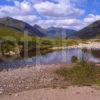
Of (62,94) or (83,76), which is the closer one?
(62,94)

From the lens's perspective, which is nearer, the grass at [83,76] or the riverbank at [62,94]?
the riverbank at [62,94]

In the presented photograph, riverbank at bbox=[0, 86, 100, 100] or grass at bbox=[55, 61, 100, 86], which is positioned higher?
grass at bbox=[55, 61, 100, 86]

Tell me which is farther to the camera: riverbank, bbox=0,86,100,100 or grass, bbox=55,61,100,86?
grass, bbox=55,61,100,86

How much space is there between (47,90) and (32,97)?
2450 mm

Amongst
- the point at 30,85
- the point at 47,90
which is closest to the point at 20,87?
the point at 30,85

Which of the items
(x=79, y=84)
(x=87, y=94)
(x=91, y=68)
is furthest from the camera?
(x=91, y=68)

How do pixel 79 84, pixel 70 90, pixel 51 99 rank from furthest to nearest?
pixel 79 84 < pixel 70 90 < pixel 51 99

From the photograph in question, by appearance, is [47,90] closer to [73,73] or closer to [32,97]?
[32,97]

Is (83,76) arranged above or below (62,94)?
above

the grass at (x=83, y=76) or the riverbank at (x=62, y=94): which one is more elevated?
the grass at (x=83, y=76)

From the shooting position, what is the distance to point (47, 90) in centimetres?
2080

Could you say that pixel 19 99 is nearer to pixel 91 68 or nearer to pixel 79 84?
pixel 79 84

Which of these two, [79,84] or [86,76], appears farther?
[86,76]

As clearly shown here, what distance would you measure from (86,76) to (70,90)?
5.64m
